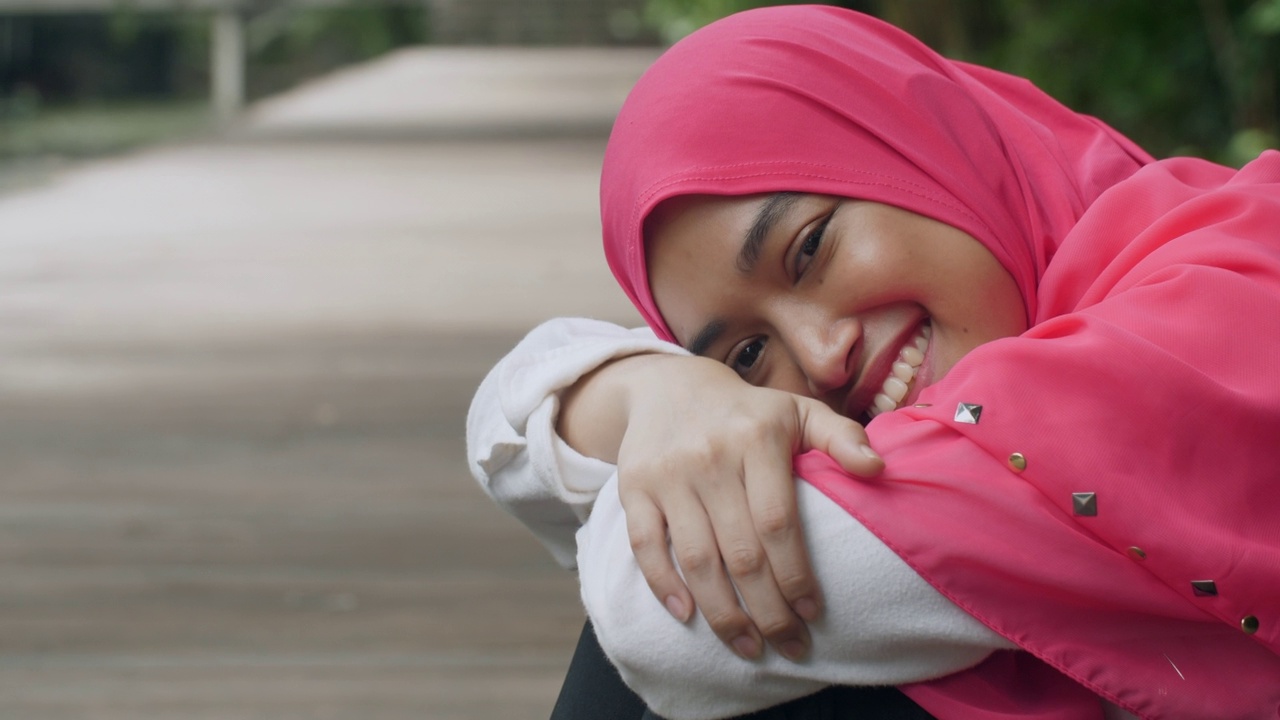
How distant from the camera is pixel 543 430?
43.0 inches

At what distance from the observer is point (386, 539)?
253 centimetres

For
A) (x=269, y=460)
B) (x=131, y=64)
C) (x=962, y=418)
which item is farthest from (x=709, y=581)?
(x=131, y=64)

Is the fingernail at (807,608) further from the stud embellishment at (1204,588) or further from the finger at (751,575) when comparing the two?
the stud embellishment at (1204,588)

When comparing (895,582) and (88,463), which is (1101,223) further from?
(88,463)

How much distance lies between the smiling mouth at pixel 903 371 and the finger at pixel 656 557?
24 centimetres

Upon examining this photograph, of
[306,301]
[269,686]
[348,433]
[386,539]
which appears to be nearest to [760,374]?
[269,686]

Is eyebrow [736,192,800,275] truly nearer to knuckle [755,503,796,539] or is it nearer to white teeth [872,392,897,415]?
white teeth [872,392,897,415]

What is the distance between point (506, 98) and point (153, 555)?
32.1 ft

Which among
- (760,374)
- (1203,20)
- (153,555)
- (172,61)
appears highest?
(760,374)

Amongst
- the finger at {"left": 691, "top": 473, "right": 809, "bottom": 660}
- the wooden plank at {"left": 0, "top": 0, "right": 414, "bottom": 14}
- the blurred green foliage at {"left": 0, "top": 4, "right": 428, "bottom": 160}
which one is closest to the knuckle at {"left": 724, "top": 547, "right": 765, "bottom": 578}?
the finger at {"left": 691, "top": 473, "right": 809, "bottom": 660}

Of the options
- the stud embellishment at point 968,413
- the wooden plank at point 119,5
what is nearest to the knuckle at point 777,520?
the stud embellishment at point 968,413

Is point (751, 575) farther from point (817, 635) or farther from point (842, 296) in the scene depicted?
point (842, 296)

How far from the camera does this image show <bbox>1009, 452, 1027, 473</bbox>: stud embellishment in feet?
2.80

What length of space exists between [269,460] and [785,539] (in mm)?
2314
